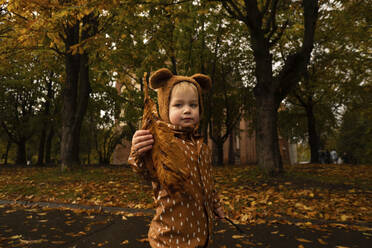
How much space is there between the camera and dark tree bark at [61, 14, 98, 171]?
1025 cm

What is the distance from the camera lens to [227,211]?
16.6 feet

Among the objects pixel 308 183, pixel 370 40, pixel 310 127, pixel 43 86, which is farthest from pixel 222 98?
pixel 43 86

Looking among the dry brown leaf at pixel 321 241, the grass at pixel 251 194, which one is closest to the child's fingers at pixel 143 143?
the dry brown leaf at pixel 321 241

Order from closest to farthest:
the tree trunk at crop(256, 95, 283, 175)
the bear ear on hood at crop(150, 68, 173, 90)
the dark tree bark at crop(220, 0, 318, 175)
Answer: the bear ear on hood at crop(150, 68, 173, 90) → the dark tree bark at crop(220, 0, 318, 175) → the tree trunk at crop(256, 95, 283, 175)

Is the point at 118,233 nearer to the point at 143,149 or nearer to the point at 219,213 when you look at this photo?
the point at 219,213

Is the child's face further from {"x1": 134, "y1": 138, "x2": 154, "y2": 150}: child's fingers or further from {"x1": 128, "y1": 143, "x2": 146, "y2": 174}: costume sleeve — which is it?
{"x1": 128, "y1": 143, "x2": 146, "y2": 174}: costume sleeve

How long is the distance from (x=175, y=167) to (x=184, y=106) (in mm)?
487

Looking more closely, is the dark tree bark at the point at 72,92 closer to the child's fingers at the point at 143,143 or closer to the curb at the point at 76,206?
the curb at the point at 76,206

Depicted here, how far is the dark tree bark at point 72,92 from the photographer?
10250 millimetres

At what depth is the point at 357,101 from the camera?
16219 millimetres

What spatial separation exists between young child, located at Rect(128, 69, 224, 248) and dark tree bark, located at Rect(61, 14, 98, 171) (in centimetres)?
971

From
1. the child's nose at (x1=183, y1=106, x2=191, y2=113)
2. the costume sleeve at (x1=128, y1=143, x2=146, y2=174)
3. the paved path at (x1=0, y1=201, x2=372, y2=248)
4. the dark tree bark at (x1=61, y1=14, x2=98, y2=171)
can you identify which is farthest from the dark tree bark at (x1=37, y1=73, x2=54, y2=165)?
the child's nose at (x1=183, y1=106, x2=191, y2=113)

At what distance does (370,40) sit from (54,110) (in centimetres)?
2143

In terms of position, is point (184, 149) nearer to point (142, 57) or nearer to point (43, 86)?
point (142, 57)
